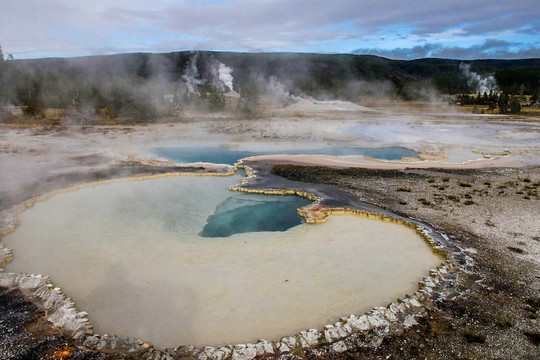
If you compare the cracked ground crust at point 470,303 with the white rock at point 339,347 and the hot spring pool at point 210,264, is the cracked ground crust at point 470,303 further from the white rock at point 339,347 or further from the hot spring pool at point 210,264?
the hot spring pool at point 210,264

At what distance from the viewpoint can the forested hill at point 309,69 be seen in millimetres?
58969

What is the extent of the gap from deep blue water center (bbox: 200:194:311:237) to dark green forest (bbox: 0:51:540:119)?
835 inches

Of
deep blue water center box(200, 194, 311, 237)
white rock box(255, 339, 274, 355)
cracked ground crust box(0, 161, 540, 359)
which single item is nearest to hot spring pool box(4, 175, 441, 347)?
deep blue water center box(200, 194, 311, 237)

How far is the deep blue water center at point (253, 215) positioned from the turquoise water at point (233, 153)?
210 inches

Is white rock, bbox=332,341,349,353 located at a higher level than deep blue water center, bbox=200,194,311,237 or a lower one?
lower

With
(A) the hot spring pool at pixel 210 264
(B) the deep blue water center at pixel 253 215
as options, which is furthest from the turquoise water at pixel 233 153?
(A) the hot spring pool at pixel 210 264

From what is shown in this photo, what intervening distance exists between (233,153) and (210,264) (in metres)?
10.9

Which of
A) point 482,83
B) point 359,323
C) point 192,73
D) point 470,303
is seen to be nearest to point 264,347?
point 359,323

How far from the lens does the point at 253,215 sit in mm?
9320

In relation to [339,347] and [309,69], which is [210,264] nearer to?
[339,347]

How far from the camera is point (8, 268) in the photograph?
6.59m

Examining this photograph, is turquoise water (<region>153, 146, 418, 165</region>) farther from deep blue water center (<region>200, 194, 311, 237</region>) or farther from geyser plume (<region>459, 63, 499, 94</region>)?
geyser plume (<region>459, 63, 499, 94</region>)

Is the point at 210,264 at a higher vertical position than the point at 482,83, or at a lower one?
lower

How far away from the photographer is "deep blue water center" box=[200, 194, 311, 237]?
27.7ft
